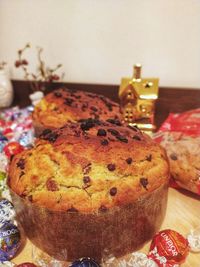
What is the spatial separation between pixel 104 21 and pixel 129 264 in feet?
4.79

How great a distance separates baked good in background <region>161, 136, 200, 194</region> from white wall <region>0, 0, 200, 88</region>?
72cm

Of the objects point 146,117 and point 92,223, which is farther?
point 146,117

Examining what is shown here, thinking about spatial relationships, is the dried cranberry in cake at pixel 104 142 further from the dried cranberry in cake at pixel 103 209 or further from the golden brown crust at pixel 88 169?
the dried cranberry in cake at pixel 103 209

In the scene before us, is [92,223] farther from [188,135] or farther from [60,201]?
[188,135]

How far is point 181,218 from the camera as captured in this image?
1.05m

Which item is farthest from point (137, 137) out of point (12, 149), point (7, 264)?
point (12, 149)

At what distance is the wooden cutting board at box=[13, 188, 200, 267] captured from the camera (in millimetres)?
894

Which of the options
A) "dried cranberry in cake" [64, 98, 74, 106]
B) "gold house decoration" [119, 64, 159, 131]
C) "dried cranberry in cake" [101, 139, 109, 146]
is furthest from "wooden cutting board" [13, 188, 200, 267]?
"dried cranberry in cake" [64, 98, 74, 106]

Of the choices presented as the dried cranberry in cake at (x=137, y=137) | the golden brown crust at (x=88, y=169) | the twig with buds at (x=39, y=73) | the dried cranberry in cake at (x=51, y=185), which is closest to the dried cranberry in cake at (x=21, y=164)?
the golden brown crust at (x=88, y=169)

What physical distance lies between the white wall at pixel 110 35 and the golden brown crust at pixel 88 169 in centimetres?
99

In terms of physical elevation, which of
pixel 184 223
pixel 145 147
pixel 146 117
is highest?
pixel 145 147

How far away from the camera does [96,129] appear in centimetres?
99

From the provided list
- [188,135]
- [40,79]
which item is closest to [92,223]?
[188,135]

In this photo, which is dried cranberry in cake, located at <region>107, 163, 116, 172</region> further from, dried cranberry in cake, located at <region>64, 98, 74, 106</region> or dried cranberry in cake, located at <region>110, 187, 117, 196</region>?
dried cranberry in cake, located at <region>64, 98, 74, 106</region>
